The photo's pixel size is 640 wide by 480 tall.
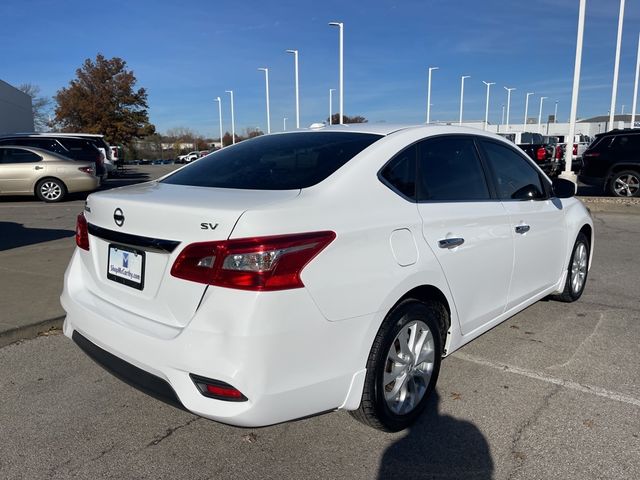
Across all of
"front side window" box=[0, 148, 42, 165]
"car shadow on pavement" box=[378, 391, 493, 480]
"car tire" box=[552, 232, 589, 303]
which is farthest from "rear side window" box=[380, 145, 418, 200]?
"front side window" box=[0, 148, 42, 165]

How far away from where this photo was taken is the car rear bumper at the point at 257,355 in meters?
2.24

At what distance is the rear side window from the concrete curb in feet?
10.6

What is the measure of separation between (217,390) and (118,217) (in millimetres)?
1040

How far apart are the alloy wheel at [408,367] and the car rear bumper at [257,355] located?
1.06 feet

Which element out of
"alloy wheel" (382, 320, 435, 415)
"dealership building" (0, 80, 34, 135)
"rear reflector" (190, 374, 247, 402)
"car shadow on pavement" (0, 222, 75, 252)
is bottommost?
"car shadow on pavement" (0, 222, 75, 252)

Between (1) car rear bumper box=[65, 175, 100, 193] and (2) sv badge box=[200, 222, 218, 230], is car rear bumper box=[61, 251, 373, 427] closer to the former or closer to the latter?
(2) sv badge box=[200, 222, 218, 230]

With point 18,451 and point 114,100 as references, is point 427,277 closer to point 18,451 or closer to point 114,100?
point 18,451

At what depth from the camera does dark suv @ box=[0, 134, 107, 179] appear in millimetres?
16062

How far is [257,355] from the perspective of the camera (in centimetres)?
224

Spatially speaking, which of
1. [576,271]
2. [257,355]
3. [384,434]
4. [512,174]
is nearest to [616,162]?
[576,271]

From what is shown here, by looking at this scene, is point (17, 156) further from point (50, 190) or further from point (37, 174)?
point (50, 190)

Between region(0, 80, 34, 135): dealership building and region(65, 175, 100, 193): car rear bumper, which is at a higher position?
region(0, 80, 34, 135): dealership building

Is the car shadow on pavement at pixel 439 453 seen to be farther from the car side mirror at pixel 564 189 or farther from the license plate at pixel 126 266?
the car side mirror at pixel 564 189

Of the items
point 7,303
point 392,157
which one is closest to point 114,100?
point 7,303
